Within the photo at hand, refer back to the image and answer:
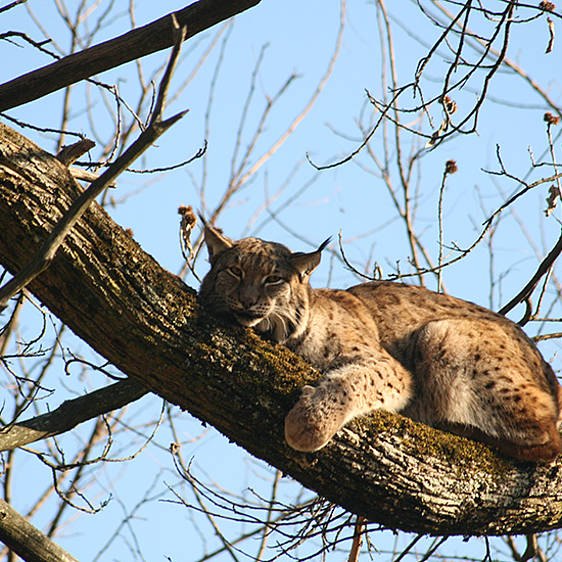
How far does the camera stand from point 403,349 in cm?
513

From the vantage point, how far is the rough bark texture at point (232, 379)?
3.18 metres

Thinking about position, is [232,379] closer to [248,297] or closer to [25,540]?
[248,297]

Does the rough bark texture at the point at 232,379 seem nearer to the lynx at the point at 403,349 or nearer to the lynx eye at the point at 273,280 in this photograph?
the lynx at the point at 403,349

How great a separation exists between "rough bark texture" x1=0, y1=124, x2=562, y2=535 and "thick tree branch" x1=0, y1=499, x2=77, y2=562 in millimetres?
1044

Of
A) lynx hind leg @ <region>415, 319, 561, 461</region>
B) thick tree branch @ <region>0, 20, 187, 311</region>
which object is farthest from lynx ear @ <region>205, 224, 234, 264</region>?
thick tree branch @ <region>0, 20, 187, 311</region>

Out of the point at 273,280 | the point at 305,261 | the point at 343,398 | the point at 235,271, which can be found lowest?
the point at 343,398

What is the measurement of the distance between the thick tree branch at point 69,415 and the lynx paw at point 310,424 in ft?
3.96

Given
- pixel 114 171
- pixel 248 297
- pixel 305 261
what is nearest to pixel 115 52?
pixel 114 171

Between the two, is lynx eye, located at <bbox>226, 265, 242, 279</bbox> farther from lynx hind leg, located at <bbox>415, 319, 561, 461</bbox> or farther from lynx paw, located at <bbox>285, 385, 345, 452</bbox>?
lynx hind leg, located at <bbox>415, 319, 561, 461</bbox>

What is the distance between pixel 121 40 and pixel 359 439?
6.91 ft

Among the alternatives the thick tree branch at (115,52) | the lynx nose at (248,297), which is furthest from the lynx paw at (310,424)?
the thick tree branch at (115,52)

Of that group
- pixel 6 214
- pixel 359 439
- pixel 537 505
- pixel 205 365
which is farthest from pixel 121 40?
pixel 537 505

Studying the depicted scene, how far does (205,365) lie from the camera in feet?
11.3

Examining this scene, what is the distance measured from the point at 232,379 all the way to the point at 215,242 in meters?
1.50
